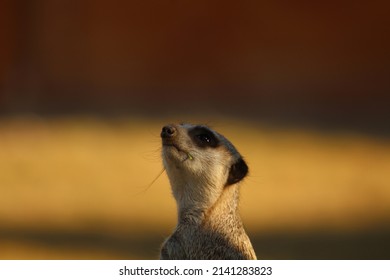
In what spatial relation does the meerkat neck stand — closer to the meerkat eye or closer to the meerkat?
the meerkat

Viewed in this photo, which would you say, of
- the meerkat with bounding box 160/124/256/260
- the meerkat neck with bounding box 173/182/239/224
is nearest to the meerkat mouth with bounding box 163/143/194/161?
the meerkat with bounding box 160/124/256/260

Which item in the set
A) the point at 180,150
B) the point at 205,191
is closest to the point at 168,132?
the point at 180,150

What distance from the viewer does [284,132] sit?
548 centimetres

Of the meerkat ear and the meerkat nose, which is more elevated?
the meerkat nose

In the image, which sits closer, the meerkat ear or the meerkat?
the meerkat

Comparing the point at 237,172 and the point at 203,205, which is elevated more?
the point at 237,172

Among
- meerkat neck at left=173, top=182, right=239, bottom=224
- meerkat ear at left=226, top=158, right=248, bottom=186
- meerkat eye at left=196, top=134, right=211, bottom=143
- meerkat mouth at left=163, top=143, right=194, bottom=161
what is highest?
meerkat eye at left=196, top=134, right=211, bottom=143

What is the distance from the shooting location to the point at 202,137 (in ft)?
11.1

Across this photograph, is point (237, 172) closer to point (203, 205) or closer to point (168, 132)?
point (203, 205)

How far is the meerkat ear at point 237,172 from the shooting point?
3.39 meters

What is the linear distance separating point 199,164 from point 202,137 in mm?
89

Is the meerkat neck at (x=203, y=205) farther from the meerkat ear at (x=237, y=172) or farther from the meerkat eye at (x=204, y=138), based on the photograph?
the meerkat eye at (x=204, y=138)

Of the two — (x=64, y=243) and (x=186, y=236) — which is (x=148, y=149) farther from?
(x=186, y=236)

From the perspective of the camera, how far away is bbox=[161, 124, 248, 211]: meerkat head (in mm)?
3324
